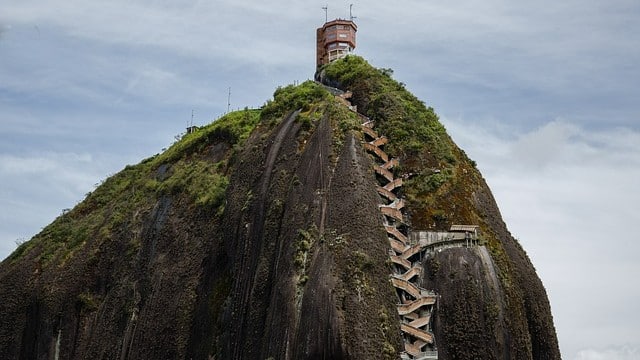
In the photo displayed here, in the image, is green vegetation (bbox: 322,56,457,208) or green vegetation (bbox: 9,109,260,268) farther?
green vegetation (bbox: 9,109,260,268)

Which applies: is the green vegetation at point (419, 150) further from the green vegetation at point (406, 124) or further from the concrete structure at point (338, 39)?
the concrete structure at point (338, 39)

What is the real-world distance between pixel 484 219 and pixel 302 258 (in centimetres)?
1020

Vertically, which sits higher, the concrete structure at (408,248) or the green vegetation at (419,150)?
the green vegetation at (419,150)

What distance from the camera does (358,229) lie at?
46.1m

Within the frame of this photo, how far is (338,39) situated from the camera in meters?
70.1

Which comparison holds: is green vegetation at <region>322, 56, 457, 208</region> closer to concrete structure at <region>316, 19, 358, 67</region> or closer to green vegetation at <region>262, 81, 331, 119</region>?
green vegetation at <region>262, 81, 331, 119</region>

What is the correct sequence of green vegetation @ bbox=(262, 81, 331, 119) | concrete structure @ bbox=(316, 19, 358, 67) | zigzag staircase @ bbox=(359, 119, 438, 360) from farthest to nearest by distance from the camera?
concrete structure @ bbox=(316, 19, 358, 67) → green vegetation @ bbox=(262, 81, 331, 119) → zigzag staircase @ bbox=(359, 119, 438, 360)

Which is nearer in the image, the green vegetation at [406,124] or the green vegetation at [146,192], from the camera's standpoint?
the green vegetation at [406,124]

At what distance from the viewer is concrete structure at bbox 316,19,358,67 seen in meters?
70.1

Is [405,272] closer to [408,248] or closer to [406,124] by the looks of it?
[408,248]

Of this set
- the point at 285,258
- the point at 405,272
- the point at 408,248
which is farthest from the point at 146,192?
the point at 405,272

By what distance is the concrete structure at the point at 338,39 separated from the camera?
70125mm

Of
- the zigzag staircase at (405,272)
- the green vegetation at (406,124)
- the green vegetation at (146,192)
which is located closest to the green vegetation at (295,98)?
the green vegetation at (406,124)

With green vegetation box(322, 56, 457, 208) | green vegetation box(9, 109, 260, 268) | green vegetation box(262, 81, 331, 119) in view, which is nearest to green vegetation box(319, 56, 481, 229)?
green vegetation box(322, 56, 457, 208)
